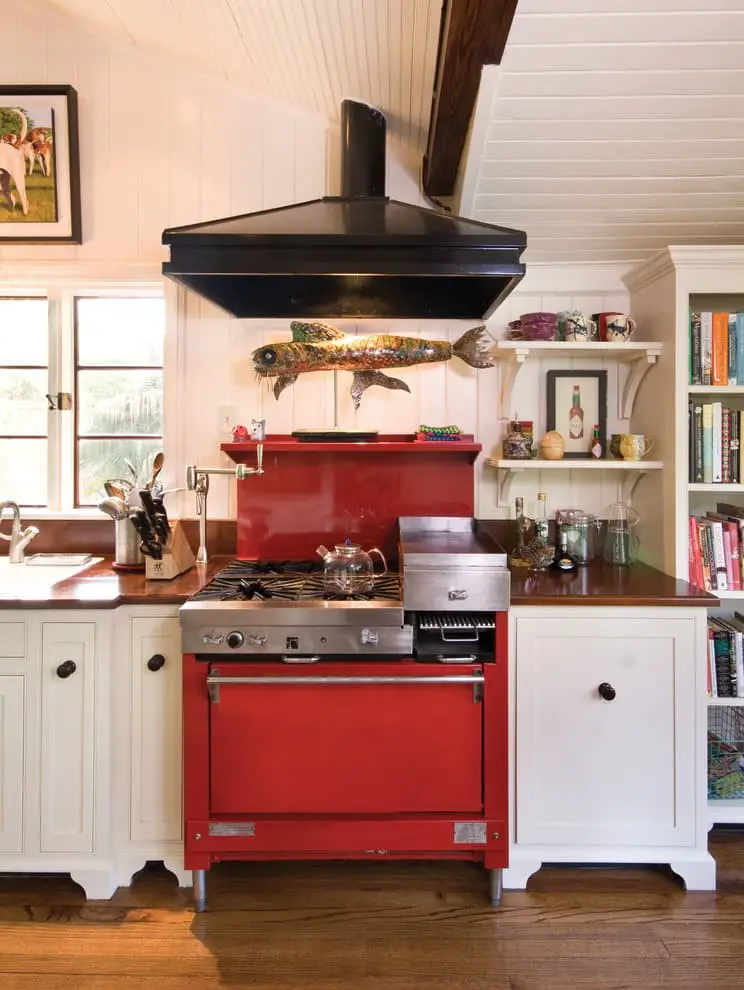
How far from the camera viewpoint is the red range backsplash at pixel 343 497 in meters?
2.37

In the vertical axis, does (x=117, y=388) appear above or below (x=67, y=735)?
above

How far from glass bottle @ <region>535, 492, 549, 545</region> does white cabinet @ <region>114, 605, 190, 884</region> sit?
1278mm

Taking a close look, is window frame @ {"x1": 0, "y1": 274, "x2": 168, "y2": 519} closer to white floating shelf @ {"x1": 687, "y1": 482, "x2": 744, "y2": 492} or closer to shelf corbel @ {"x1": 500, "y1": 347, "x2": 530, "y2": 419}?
shelf corbel @ {"x1": 500, "y1": 347, "x2": 530, "y2": 419}

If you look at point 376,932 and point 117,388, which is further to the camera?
point 117,388

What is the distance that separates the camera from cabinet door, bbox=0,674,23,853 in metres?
1.84

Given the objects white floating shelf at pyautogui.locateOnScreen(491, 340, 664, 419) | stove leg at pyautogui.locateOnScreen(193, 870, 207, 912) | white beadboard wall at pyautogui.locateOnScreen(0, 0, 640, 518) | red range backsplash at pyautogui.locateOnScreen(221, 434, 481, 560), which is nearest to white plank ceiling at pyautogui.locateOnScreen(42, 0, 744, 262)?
white beadboard wall at pyautogui.locateOnScreen(0, 0, 640, 518)

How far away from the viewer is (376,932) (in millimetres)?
1742

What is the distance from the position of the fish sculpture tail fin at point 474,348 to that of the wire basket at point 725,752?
4.98 ft

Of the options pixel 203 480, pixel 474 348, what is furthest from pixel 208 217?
pixel 474 348

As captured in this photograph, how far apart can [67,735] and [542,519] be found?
5.58 feet

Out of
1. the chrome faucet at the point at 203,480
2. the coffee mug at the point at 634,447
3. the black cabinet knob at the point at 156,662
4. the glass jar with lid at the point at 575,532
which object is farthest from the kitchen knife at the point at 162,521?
the coffee mug at the point at 634,447

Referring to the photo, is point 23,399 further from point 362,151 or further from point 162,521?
point 362,151

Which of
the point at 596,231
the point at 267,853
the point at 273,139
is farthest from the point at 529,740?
the point at 273,139

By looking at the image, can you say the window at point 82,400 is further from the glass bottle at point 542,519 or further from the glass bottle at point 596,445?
the glass bottle at point 596,445
